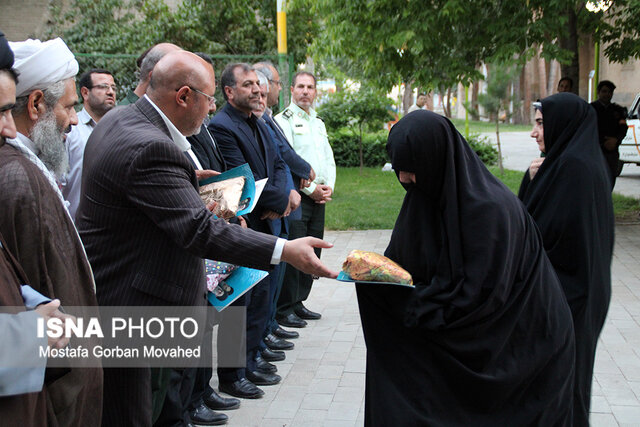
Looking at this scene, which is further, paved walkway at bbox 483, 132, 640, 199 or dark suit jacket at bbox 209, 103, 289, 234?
paved walkway at bbox 483, 132, 640, 199

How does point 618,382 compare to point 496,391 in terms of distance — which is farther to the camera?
point 618,382

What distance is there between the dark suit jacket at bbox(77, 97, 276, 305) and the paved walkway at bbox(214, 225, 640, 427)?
1.81 meters

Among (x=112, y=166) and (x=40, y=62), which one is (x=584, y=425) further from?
(x=40, y=62)

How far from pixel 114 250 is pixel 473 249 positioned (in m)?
1.52

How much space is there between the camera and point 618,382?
4.91 metres

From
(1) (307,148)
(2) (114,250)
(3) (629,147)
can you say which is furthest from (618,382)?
(3) (629,147)

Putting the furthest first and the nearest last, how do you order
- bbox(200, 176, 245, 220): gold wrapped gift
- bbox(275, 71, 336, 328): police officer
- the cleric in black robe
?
bbox(275, 71, 336, 328): police officer, the cleric in black robe, bbox(200, 176, 245, 220): gold wrapped gift

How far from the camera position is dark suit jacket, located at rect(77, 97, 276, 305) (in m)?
2.76

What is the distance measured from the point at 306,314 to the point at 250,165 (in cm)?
214

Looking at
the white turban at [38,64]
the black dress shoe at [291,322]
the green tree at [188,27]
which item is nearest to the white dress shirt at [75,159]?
the white turban at [38,64]

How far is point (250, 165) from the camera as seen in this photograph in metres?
4.96

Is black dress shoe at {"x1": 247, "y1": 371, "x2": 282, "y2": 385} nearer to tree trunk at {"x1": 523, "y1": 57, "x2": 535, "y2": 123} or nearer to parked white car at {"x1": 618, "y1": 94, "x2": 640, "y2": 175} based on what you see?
parked white car at {"x1": 618, "y1": 94, "x2": 640, "y2": 175}

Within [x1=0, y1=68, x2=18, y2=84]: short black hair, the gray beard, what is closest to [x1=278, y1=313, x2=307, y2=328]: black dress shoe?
the gray beard

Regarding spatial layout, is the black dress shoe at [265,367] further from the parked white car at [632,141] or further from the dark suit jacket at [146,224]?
the parked white car at [632,141]
